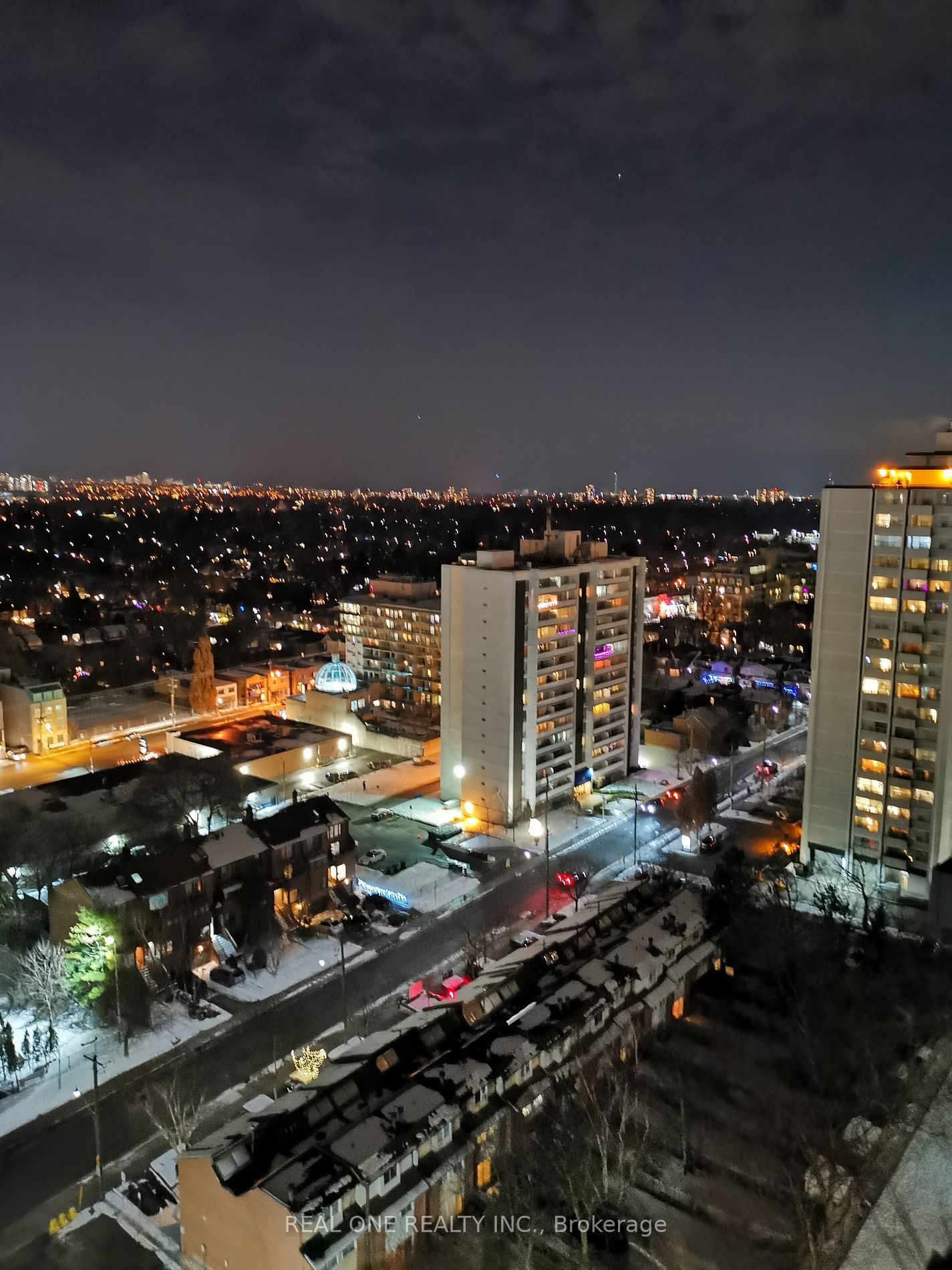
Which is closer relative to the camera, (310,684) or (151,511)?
(310,684)

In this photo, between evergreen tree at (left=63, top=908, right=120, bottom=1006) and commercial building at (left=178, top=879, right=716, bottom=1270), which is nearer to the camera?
commercial building at (left=178, top=879, right=716, bottom=1270)

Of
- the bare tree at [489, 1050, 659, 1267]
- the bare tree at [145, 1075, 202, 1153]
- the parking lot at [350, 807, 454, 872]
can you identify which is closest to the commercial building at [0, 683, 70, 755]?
the parking lot at [350, 807, 454, 872]

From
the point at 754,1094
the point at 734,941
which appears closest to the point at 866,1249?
the point at 754,1094

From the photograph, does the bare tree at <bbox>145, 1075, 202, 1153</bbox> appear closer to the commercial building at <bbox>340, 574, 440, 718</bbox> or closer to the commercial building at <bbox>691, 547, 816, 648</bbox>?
the commercial building at <bbox>340, 574, 440, 718</bbox>

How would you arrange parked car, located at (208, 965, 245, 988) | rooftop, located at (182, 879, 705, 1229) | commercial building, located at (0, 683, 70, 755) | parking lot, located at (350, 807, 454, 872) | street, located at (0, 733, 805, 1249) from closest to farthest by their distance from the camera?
rooftop, located at (182, 879, 705, 1229) < street, located at (0, 733, 805, 1249) < parked car, located at (208, 965, 245, 988) < parking lot, located at (350, 807, 454, 872) < commercial building, located at (0, 683, 70, 755)

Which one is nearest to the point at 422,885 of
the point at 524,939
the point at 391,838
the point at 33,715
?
the point at 391,838

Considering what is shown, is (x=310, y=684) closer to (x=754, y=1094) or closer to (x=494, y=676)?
(x=494, y=676)
